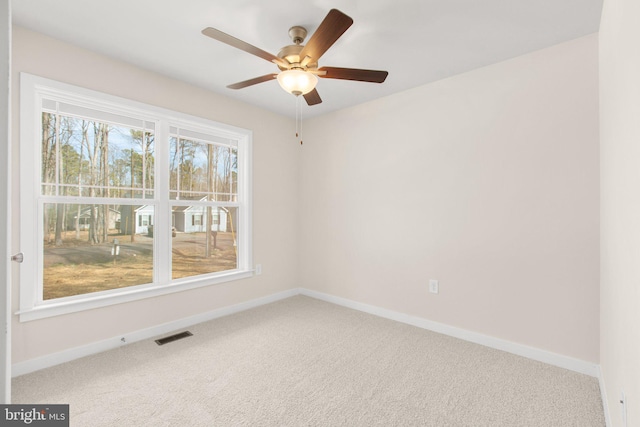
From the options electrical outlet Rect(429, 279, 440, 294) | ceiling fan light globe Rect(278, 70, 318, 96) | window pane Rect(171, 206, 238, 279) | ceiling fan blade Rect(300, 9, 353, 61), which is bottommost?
electrical outlet Rect(429, 279, 440, 294)

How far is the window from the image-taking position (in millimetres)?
2246

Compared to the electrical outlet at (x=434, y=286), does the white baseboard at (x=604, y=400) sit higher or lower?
lower

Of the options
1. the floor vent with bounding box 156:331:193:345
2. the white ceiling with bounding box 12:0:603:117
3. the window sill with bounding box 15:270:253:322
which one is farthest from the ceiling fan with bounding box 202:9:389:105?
the floor vent with bounding box 156:331:193:345

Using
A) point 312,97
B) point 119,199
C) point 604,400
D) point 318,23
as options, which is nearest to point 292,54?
point 318,23

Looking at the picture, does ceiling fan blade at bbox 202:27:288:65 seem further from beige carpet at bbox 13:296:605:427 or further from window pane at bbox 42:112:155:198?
beige carpet at bbox 13:296:605:427

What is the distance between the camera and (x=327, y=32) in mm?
1654

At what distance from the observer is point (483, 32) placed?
214 centimetres

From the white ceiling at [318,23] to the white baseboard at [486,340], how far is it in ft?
7.76

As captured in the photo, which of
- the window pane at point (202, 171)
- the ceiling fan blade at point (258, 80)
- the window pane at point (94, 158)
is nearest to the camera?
the ceiling fan blade at point (258, 80)

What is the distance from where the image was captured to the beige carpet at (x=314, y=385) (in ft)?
5.65

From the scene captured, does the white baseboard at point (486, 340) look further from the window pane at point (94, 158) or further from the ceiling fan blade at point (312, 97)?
the window pane at point (94, 158)

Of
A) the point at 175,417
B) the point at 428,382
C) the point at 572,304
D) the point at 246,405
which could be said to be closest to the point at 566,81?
the point at 572,304

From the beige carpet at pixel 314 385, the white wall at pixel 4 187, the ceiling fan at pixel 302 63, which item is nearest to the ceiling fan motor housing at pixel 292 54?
the ceiling fan at pixel 302 63

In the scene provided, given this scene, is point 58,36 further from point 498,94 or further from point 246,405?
point 498,94
